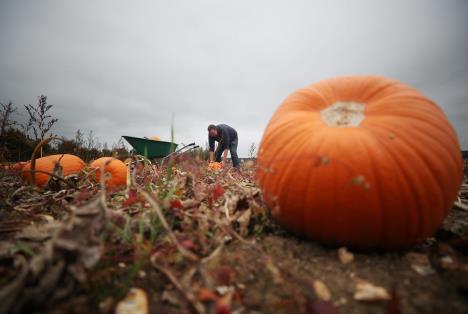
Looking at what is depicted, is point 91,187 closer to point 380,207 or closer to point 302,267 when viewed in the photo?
point 302,267

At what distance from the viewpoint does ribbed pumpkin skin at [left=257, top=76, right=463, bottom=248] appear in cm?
126

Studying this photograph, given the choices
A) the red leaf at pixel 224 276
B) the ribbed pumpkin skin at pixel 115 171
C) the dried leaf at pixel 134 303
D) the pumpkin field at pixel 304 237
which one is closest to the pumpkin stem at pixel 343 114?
the pumpkin field at pixel 304 237

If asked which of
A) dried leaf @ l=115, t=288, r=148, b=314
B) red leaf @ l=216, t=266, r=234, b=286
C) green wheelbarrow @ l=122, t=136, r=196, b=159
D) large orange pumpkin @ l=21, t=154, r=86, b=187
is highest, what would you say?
green wheelbarrow @ l=122, t=136, r=196, b=159

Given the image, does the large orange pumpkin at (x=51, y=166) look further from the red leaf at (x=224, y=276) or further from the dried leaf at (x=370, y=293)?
the dried leaf at (x=370, y=293)

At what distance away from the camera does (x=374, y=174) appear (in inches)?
49.9

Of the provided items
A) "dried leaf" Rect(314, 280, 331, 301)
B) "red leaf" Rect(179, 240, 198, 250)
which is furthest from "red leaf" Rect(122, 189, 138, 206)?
"dried leaf" Rect(314, 280, 331, 301)

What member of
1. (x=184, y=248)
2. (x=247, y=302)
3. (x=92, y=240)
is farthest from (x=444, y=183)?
(x=92, y=240)

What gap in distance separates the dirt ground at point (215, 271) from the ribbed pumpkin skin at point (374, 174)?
174 millimetres

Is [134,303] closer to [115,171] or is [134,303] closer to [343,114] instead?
[343,114]

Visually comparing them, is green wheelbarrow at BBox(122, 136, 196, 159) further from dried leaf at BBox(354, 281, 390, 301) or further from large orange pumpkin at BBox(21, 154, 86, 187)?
dried leaf at BBox(354, 281, 390, 301)

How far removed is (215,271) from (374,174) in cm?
101

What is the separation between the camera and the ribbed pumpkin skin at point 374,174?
1.26m

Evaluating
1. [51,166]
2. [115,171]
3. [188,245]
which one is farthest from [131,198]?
[51,166]

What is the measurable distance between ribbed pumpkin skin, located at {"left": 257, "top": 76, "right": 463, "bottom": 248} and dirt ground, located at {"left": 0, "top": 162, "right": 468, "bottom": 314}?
0.57 feet
